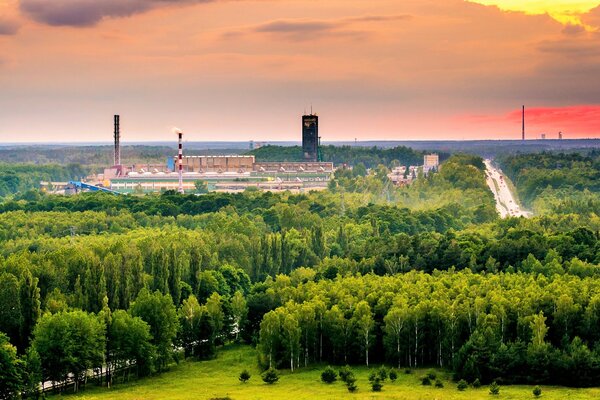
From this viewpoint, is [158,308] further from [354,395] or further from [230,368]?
[354,395]

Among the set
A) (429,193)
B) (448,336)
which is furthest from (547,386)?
(429,193)

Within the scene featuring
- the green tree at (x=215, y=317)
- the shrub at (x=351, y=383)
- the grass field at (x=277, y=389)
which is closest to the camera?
the grass field at (x=277, y=389)

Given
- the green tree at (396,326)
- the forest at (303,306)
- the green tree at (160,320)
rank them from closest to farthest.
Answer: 1. the forest at (303,306)
2. the green tree at (396,326)
3. the green tree at (160,320)

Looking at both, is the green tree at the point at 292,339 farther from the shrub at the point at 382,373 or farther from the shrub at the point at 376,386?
the shrub at the point at 376,386

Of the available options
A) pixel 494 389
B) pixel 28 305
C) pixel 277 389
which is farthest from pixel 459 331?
pixel 28 305

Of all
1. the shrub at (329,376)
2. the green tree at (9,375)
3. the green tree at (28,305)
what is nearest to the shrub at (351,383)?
the shrub at (329,376)

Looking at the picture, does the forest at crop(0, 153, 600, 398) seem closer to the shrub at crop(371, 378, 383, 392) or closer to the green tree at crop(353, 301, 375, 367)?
the green tree at crop(353, 301, 375, 367)
